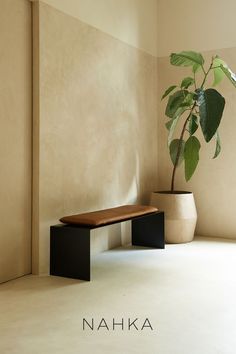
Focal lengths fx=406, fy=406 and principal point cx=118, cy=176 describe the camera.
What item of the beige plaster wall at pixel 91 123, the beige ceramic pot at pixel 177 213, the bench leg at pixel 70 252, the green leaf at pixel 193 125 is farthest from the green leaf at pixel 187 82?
the bench leg at pixel 70 252

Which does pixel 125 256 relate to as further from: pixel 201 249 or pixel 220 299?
pixel 220 299

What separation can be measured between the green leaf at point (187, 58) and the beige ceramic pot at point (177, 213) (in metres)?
1.38

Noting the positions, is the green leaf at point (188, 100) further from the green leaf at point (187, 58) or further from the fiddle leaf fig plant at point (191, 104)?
the green leaf at point (187, 58)

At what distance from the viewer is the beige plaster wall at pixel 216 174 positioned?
4680 millimetres

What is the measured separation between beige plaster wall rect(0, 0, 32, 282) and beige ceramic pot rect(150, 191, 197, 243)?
165 centimetres

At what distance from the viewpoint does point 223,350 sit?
198 centimetres

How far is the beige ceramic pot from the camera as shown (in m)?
4.38

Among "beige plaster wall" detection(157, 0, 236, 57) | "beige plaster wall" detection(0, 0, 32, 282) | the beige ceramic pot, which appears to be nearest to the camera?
"beige plaster wall" detection(0, 0, 32, 282)

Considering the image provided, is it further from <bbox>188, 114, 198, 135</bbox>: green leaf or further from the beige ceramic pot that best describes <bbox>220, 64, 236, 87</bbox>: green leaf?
the beige ceramic pot

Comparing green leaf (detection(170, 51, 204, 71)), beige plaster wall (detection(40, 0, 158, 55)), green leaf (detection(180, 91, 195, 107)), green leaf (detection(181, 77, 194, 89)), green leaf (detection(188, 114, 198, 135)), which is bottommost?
green leaf (detection(188, 114, 198, 135))

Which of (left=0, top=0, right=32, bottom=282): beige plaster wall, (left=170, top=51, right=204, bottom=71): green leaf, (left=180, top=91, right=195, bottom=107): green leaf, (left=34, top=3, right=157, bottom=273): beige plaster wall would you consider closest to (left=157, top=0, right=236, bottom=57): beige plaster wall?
(left=34, top=3, right=157, bottom=273): beige plaster wall

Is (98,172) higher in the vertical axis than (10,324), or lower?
higher

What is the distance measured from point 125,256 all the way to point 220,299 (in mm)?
1331

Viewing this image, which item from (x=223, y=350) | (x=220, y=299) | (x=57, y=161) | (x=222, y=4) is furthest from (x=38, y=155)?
(x=222, y=4)
